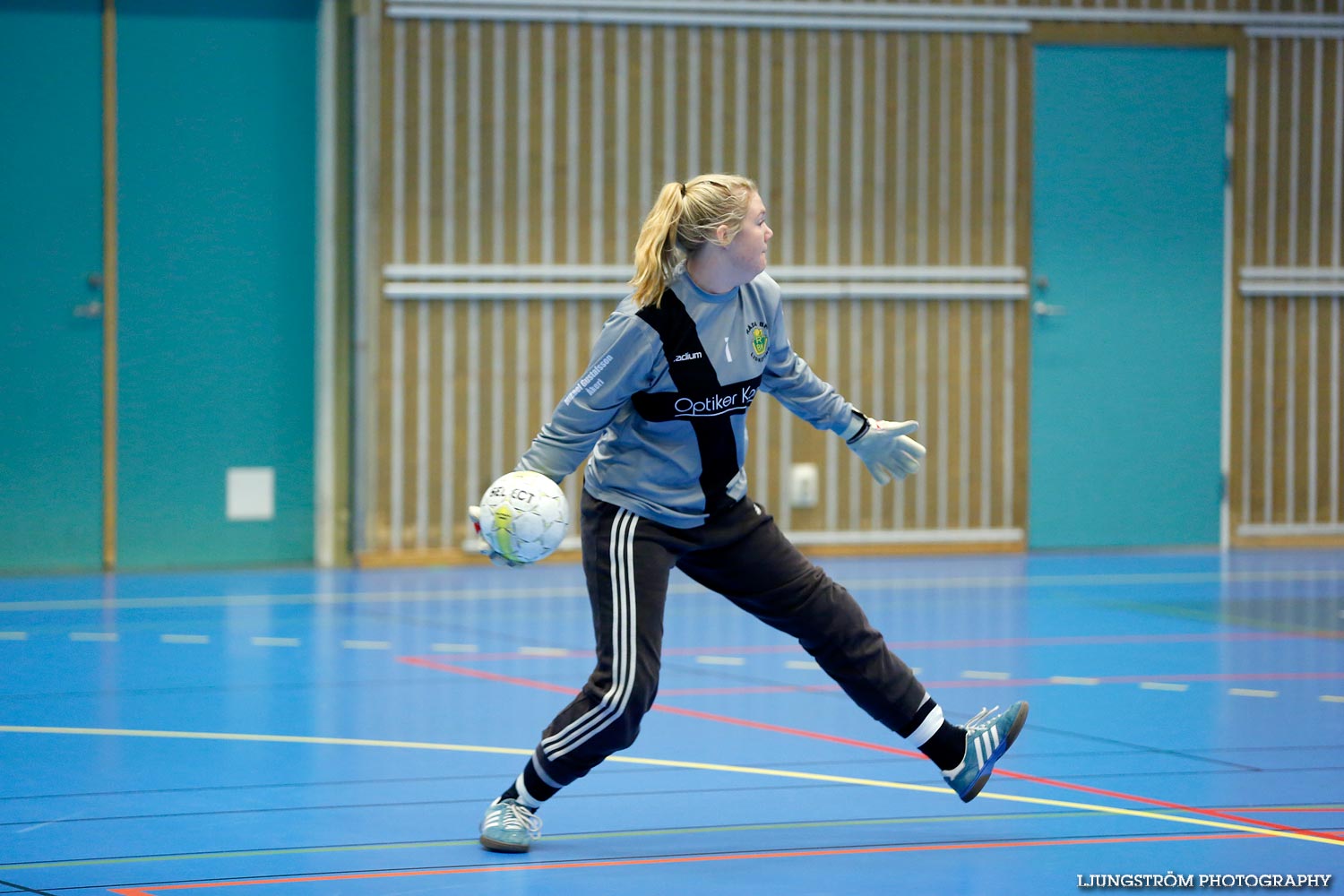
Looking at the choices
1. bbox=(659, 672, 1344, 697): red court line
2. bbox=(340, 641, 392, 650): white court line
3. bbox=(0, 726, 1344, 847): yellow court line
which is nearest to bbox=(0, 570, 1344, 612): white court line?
bbox=(340, 641, 392, 650): white court line

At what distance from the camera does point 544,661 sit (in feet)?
24.8

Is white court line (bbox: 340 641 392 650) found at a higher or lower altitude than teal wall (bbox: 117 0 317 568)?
lower

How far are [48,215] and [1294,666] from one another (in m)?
7.96

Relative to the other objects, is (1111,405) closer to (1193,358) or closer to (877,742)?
(1193,358)

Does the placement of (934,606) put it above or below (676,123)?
below

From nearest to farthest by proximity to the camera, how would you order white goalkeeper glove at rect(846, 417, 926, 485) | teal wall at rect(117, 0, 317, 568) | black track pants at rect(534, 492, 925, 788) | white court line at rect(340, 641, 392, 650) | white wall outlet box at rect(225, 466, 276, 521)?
1. black track pants at rect(534, 492, 925, 788)
2. white goalkeeper glove at rect(846, 417, 926, 485)
3. white court line at rect(340, 641, 392, 650)
4. teal wall at rect(117, 0, 317, 568)
5. white wall outlet box at rect(225, 466, 276, 521)

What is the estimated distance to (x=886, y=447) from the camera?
4.81m

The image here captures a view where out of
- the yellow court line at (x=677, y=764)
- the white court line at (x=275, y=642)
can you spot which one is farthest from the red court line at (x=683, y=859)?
the white court line at (x=275, y=642)

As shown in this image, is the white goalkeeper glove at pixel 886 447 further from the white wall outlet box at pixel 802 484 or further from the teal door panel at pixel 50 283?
the teal door panel at pixel 50 283

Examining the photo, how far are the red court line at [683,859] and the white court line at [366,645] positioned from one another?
12.7 feet

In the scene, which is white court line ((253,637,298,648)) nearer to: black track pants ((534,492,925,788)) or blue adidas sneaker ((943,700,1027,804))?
black track pants ((534,492,925,788))

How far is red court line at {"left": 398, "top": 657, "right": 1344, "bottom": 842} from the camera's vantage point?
450 cm

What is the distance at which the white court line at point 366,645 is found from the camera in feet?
25.7

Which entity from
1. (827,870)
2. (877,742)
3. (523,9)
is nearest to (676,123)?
(523,9)
